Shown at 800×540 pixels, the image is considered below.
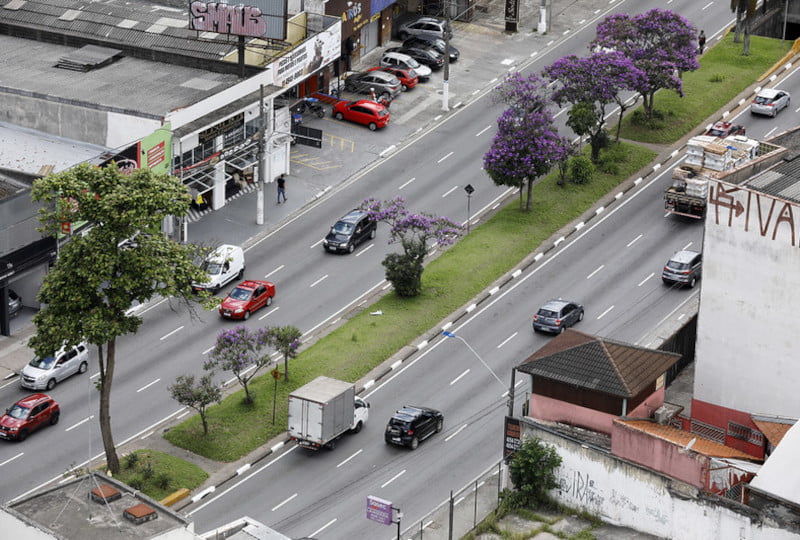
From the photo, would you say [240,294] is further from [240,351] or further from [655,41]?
[655,41]

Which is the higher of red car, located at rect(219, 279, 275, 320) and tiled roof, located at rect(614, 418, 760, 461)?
tiled roof, located at rect(614, 418, 760, 461)

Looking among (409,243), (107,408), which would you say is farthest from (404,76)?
(107,408)

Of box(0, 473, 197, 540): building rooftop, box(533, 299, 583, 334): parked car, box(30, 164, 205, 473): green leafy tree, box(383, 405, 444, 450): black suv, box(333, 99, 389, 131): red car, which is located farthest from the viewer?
box(333, 99, 389, 131): red car

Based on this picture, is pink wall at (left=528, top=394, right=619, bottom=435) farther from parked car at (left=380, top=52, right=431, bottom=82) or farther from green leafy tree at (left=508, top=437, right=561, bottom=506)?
parked car at (left=380, top=52, right=431, bottom=82)

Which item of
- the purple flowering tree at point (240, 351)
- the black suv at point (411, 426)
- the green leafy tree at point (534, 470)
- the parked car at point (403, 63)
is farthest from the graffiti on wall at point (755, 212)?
the parked car at point (403, 63)

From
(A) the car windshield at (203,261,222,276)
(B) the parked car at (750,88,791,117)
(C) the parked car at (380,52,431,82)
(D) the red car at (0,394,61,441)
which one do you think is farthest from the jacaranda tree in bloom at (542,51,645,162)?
(D) the red car at (0,394,61,441)

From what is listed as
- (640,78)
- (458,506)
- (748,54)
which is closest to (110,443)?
(458,506)

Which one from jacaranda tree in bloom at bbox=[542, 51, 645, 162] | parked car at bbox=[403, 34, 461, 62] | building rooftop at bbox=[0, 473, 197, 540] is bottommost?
parked car at bbox=[403, 34, 461, 62]
